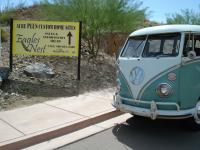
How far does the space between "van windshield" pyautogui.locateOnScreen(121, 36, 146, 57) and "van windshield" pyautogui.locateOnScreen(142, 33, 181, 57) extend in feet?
0.45

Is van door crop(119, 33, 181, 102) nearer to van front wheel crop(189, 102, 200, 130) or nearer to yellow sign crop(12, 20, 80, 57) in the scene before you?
van front wheel crop(189, 102, 200, 130)

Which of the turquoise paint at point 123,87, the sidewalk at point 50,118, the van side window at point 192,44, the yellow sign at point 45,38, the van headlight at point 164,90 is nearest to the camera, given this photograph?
the van headlight at point 164,90

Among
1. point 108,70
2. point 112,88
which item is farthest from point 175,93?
point 108,70

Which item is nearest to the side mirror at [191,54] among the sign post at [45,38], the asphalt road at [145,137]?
the asphalt road at [145,137]

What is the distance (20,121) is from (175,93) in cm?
315

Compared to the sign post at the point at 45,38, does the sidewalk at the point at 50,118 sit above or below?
below

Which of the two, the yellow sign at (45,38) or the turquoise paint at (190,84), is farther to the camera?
the yellow sign at (45,38)

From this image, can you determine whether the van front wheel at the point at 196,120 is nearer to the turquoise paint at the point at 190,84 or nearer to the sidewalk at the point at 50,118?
the turquoise paint at the point at 190,84

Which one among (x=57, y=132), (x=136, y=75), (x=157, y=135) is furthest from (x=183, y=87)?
(x=57, y=132)

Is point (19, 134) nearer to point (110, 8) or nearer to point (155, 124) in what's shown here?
point (155, 124)

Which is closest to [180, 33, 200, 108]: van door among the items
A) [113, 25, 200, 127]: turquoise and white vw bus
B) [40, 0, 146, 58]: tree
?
[113, 25, 200, 127]: turquoise and white vw bus

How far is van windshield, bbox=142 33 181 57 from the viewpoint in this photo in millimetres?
6695

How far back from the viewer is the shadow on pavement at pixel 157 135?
6215 millimetres

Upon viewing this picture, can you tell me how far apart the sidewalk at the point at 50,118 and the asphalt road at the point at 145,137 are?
569 mm
